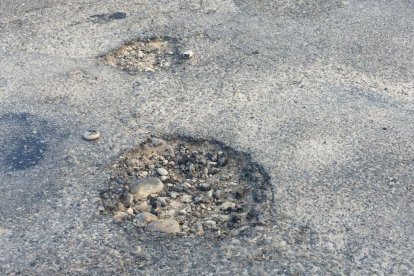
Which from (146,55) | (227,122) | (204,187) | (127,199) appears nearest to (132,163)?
(127,199)

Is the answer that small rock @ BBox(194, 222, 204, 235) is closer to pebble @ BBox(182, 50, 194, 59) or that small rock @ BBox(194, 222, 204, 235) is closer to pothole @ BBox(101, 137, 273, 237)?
pothole @ BBox(101, 137, 273, 237)

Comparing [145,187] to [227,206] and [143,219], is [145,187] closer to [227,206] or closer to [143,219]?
[143,219]

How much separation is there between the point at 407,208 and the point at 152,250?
1510mm

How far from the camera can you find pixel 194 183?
384cm

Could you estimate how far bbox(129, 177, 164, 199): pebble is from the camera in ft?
12.1

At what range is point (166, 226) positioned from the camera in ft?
11.2

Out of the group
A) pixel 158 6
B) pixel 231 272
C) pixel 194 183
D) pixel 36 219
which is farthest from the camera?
pixel 158 6

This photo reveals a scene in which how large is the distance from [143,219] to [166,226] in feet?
0.50

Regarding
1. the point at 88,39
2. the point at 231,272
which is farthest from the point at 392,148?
the point at 88,39

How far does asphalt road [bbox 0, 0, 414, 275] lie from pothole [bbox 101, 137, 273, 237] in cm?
9

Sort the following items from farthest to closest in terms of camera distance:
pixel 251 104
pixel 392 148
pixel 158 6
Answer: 1. pixel 158 6
2. pixel 251 104
3. pixel 392 148

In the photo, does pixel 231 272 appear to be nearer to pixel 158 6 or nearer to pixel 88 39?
pixel 88 39

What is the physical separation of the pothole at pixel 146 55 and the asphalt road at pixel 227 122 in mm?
106

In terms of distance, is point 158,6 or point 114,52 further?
point 158,6
